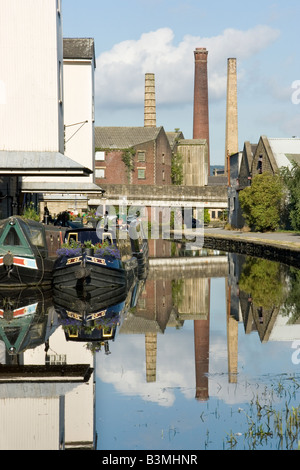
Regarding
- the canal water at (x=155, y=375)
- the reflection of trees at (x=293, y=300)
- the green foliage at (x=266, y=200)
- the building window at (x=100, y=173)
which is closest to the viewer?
the canal water at (x=155, y=375)

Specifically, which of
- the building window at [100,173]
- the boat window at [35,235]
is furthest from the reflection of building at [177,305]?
the building window at [100,173]

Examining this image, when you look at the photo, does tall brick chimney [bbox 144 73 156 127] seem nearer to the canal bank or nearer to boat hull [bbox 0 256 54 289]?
the canal bank

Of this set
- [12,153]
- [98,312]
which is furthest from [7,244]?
[98,312]

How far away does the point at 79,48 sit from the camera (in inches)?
1458

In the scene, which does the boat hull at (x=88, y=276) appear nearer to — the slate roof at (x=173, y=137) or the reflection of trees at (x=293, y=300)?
the reflection of trees at (x=293, y=300)

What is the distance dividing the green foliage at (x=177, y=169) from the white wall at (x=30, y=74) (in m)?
58.5

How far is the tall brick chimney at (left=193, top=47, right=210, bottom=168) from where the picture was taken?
84750mm

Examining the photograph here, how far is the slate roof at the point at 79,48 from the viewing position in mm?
36594

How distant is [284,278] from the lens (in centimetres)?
2636

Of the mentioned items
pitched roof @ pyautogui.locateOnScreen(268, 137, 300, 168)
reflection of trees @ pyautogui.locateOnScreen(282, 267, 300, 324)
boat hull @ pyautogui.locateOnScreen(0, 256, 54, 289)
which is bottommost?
reflection of trees @ pyautogui.locateOnScreen(282, 267, 300, 324)

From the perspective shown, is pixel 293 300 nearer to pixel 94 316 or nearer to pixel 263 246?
pixel 94 316

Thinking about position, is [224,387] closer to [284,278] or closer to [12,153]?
[12,153]

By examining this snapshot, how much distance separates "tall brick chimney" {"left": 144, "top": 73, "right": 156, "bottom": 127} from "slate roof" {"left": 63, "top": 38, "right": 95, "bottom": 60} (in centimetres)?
4427

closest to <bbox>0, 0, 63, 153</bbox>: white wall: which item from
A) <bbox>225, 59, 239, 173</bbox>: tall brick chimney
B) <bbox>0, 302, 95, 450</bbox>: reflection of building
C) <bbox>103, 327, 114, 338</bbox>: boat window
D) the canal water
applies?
the canal water
